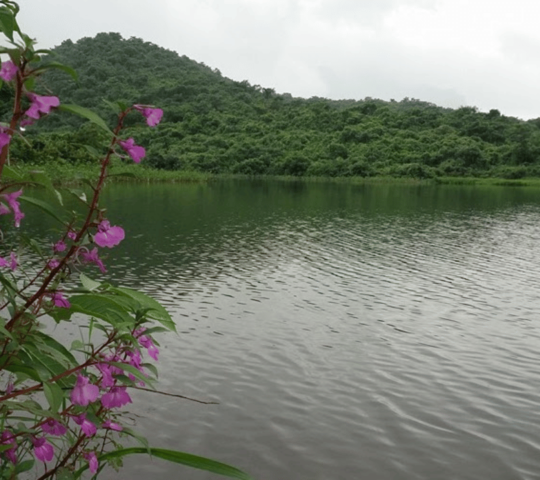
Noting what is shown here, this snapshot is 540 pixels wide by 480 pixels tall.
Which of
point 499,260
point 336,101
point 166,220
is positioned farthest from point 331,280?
point 336,101

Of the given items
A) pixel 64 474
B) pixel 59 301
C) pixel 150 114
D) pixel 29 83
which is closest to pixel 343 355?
pixel 64 474

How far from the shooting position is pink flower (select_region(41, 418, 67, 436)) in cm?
203

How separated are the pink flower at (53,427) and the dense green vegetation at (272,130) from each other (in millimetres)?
65321

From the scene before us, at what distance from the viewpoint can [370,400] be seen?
828cm

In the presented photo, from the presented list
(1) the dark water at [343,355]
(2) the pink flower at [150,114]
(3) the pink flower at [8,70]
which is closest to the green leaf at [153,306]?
(2) the pink flower at [150,114]

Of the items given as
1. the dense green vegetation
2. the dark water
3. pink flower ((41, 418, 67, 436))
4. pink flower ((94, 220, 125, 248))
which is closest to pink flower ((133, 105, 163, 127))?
pink flower ((94, 220, 125, 248))

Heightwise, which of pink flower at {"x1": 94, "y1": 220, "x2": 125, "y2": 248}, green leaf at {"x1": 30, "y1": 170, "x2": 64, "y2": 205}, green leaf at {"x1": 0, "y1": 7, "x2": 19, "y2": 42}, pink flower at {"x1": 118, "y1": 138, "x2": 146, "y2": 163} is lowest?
pink flower at {"x1": 94, "y1": 220, "x2": 125, "y2": 248}

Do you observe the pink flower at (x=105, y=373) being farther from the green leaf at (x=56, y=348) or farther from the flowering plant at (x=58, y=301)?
the green leaf at (x=56, y=348)

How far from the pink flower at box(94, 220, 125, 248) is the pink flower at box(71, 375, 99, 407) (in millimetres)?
422

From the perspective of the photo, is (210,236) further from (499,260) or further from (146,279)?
(499,260)

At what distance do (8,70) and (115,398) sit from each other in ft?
3.82

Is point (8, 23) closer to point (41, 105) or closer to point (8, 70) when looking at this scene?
point (8, 70)

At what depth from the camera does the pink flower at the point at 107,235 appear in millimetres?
1803

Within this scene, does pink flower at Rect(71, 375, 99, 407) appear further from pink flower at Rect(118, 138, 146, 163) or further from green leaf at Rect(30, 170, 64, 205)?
pink flower at Rect(118, 138, 146, 163)
